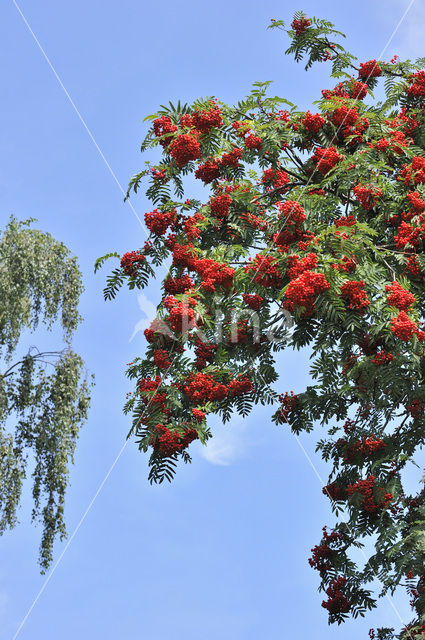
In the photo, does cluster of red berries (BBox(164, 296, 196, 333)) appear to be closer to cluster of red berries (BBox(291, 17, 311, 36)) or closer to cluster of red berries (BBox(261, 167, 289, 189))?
cluster of red berries (BBox(261, 167, 289, 189))

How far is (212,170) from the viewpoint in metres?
7.49

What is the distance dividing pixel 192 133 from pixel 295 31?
344cm

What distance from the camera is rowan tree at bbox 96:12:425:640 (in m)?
5.84

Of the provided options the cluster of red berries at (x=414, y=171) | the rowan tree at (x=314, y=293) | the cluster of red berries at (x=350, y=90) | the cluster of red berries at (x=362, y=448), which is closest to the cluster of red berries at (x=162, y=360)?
the rowan tree at (x=314, y=293)

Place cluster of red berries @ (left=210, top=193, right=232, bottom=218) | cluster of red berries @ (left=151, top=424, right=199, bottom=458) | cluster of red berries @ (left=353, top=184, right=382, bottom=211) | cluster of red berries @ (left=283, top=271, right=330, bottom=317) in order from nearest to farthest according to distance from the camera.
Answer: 1. cluster of red berries @ (left=283, top=271, right=330, bottom=317)
2. cluster of red berries @ (left=151, top=424, right=199, bottom=458)
3. cluster of red berries @ (left=353, top=184, right=382, bottom=211)
4. cluster of red berries @ (left=210, top=193, right=232, bottom=218)

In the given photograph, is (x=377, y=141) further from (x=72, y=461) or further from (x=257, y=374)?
(x=72, y=461)

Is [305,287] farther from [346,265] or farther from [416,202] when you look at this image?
[416,202]

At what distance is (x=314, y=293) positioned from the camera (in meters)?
5.53

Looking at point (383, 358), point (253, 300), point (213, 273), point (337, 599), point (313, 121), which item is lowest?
point (337, 599)

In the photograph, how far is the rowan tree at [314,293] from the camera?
5.84 meters

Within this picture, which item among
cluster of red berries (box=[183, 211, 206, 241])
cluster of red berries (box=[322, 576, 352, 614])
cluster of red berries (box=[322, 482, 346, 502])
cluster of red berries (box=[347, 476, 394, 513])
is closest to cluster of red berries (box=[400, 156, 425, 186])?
cluster of red berries (box=[183, 211, 206, 241])

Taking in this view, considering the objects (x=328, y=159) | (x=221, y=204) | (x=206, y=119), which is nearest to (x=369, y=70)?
(x=328, y=159)

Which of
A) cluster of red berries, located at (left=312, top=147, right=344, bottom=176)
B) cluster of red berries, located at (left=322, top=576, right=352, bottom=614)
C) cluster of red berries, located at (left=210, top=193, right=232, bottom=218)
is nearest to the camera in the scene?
cluster of red berries, located at (left=322, top=576, right=352, bottom=614)

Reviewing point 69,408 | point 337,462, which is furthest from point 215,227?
point 69,408
